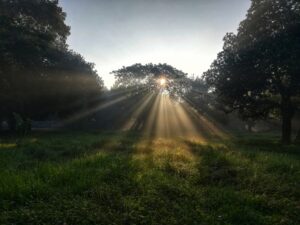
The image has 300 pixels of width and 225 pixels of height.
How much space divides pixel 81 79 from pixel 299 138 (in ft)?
102

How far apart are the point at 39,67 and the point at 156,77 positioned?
43.9 meters

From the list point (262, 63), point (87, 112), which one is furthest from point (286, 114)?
point (87, 112)

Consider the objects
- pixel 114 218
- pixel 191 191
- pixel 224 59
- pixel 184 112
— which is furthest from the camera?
pixel 184 112

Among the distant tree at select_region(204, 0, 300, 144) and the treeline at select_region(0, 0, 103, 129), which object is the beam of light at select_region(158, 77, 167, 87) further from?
the distant tree at select_region(204, 0, 300, 144)

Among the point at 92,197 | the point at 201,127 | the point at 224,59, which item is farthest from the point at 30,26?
the point at 201,127

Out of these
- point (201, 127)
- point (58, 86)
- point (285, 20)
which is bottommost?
point (201, 127)

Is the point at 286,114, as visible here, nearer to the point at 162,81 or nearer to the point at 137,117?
the point at 137,117

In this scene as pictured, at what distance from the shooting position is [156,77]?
82.4 m

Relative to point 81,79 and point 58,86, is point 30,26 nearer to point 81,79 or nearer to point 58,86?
point 58,86

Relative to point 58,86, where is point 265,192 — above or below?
below

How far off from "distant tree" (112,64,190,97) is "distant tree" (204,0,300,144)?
4713cm

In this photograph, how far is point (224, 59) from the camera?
31.0m

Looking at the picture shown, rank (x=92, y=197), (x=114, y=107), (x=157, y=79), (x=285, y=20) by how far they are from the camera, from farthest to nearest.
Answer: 1. (x=157, y=79)
2. (x=114, y=107)
3. (x=285, y=20)
4. (x=92, y=197)

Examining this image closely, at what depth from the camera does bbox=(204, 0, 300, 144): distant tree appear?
2767 centimetres
